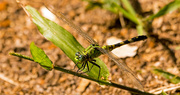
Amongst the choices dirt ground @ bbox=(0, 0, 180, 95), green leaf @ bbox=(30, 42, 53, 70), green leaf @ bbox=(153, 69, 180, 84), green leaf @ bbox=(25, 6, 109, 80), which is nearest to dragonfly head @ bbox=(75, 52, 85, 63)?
green leaf @ bbox=(25, 6, 109, 80)

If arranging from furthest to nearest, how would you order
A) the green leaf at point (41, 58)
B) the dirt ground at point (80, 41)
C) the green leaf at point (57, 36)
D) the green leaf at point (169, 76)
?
the dirt ground at point (80, 41), the green leaf at point (169, 76), the green leaf at point (57, 36), the green leaf at point (41, 58)

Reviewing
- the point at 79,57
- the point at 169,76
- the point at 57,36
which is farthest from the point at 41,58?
the point at 169,76

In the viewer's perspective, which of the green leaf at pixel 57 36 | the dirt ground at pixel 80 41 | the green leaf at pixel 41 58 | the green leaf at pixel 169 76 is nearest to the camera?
the green leaf at pixel 41 58

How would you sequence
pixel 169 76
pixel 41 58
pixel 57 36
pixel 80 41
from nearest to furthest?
pixel 41 58 → pixel 57 36 → pixel 169 76 → pixel 80 41

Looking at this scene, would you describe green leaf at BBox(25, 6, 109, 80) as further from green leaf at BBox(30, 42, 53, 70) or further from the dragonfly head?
green leaf at BBox(30, 42, 53, 70)

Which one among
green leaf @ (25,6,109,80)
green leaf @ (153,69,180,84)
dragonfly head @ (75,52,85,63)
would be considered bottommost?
green leaf @ (153,69,180,84)

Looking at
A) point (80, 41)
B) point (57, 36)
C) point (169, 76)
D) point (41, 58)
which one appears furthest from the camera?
point (80, 41)

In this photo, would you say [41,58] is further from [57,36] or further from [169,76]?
[169,76]

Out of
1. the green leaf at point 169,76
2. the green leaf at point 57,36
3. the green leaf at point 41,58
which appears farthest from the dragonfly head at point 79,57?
the green leaf at point 169,76

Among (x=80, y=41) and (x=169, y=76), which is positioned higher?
(x=80, y=41)

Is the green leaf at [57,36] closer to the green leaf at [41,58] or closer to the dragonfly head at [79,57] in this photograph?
the dragonfly head at [79,57]
